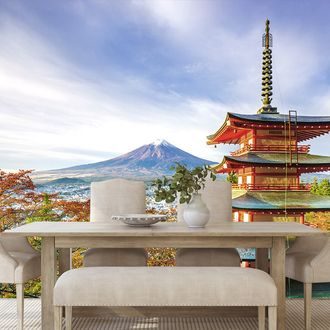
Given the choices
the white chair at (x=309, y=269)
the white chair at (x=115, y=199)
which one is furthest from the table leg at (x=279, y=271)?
the white chair at (x=115, y=199)

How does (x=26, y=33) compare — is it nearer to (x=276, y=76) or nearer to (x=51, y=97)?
(x=51, y=97)

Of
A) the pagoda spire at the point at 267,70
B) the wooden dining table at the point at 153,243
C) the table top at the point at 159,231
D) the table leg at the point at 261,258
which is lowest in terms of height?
the table leg at the point at 261,258

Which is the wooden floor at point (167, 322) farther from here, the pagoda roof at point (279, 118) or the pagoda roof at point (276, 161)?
the pagoda roof at point (276, 161)

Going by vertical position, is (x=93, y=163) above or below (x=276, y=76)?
below

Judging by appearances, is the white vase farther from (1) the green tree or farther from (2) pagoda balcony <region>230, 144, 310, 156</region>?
(1) the green tree

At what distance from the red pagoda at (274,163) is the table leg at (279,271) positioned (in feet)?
12.5

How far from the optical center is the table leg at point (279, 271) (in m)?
2.45

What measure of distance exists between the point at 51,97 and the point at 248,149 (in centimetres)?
309

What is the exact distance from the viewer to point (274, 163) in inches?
271

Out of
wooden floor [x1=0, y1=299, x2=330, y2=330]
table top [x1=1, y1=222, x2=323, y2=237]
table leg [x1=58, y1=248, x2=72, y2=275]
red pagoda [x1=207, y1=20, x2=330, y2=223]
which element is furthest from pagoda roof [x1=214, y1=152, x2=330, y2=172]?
table top [x1=1, y1=222, x2=323, y2=237]

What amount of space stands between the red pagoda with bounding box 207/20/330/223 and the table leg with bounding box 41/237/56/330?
403 centimetres

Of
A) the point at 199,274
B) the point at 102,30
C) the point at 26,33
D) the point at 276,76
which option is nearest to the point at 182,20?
the point at 102,30

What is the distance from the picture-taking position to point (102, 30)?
204 inches

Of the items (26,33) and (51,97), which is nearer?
(26,33)
